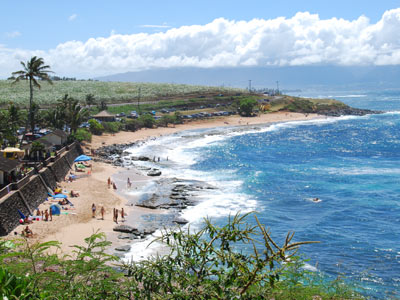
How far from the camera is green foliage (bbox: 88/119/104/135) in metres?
71.1

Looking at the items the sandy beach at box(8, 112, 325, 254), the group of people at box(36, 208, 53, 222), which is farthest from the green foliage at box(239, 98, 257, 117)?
the group of people at box(36, 208, 53, 222)

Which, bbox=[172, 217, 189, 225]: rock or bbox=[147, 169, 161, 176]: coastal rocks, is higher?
bbox=[147, 169, 161, 176]: coastal rocks

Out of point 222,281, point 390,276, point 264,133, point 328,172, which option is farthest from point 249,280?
point 264,133

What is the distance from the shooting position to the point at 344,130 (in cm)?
9025

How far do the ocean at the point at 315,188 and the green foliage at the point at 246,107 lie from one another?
85.1 feet

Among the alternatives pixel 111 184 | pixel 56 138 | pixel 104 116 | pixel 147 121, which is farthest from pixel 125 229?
pixel 147 121

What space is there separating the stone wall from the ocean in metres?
8.19

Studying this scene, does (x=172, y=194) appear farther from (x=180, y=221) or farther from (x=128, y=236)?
(x=128, y=236)

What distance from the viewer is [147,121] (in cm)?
8700

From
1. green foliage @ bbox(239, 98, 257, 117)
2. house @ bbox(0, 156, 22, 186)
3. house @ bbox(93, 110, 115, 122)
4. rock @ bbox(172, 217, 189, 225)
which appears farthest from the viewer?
green foliage @ bbox(239, 98, 257, 117)

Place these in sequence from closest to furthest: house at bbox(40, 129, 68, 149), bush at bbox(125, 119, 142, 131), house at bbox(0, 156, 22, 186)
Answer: house at bbox(0, 156, 22, 186)
house at bbox(40, 129, 68, 149)
bush at bbox(125, 119, 142, 131)

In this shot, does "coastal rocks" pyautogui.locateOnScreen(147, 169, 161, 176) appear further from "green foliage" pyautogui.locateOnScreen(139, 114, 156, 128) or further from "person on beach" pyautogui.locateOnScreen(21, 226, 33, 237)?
"green foliage" pyautogui.locateOnScreen(139, 114, 156, 128)

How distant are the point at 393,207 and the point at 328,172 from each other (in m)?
14.2

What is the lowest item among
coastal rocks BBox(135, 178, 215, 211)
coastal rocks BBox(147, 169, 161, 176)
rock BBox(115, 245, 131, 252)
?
rock BBox(115, 245, 131, 252)
